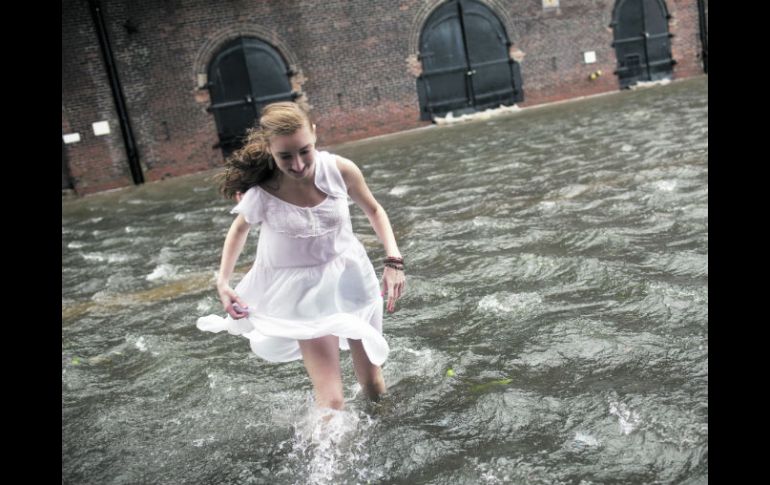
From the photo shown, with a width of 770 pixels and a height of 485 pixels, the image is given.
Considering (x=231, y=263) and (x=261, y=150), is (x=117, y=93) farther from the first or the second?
(x=261, y=150)

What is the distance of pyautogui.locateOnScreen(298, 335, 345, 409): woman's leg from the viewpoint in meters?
3.72

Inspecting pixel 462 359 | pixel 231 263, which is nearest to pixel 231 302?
pixel 231 263

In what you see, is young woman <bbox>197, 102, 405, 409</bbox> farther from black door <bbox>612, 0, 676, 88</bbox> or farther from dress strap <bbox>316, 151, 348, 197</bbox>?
black door <bbox>612, 0, 676, 88</bbox>

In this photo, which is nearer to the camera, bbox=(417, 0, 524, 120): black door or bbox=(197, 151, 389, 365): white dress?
bbox=(197, 151, 389, 365): white dress

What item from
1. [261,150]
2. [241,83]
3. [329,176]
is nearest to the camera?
[261,150]

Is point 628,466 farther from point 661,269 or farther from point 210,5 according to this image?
point 210,5

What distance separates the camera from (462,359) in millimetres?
4660

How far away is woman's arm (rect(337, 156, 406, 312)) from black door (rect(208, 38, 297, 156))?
619 inches

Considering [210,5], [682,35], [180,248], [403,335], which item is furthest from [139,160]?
[682,35]

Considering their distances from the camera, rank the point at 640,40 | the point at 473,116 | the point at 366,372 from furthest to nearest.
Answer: the point at 640,40, the point at 473,116, the point at 366,372

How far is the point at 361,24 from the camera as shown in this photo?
20438mm

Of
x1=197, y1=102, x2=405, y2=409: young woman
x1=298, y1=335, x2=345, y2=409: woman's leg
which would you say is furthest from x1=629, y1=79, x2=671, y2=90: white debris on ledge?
x1=298, y1=335, x2=345, y2=409: woman's leg

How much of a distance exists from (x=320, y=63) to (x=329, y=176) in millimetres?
17206

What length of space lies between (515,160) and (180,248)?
586 cm
